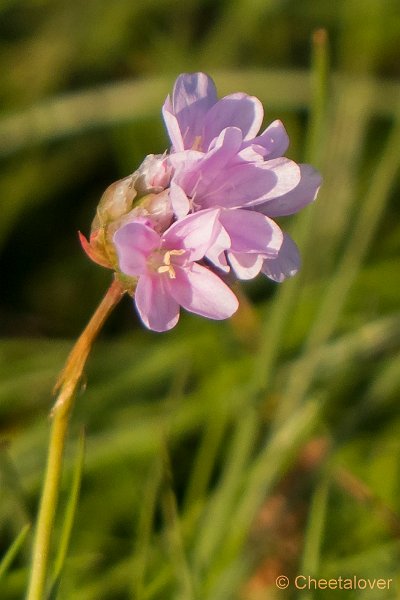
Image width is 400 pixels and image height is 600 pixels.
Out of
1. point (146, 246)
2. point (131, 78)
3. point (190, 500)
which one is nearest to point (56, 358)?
point (190, 500)

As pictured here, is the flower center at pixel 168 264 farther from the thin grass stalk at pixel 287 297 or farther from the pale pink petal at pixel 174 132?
the thin grass stalk at pixel 287 297

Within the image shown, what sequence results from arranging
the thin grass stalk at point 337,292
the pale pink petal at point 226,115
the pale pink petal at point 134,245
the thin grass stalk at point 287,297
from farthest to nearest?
the thin grass stalk at point 337,292
the thin grass stalk at point 287,297
the pale pink petal at point 226,115
the pale pink petal at point 134,245

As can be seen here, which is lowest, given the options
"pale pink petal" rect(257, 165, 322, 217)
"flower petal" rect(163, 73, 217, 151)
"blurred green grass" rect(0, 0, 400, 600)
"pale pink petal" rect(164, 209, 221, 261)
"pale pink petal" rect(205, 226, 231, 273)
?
"blurred green grass" rect(0, 0, 400, 600)

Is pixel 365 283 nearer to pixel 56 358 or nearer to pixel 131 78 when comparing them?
pixel 56 358

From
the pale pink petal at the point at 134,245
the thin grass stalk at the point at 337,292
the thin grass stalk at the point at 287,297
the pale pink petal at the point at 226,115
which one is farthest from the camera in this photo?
the thin grass stalk at the point at 337,292

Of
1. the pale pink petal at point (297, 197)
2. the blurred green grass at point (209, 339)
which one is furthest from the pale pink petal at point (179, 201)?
the blurred green grass at point (209, 339)

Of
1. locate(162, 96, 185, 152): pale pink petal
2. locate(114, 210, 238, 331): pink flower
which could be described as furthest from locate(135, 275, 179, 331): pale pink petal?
locate(162, 96, 185, 152): pale pink petal

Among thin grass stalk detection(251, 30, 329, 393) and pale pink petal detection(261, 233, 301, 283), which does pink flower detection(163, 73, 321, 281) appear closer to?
pale pink petal detection(261, 233, 301, 283)

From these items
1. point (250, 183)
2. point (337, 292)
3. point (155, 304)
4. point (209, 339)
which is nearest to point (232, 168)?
point (250, 183)
